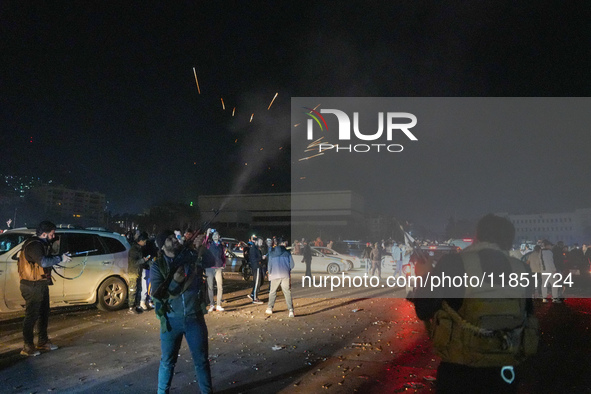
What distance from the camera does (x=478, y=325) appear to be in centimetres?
252

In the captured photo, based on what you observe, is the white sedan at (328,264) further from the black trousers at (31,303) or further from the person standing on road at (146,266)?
the black trousers at (31,303)

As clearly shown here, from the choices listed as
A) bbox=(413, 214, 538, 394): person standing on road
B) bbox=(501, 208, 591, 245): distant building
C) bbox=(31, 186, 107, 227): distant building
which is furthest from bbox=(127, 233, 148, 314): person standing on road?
bbox=(31, 186, 107, 227): distant building

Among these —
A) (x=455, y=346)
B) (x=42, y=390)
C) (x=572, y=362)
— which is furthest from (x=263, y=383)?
(x=572, y=362)

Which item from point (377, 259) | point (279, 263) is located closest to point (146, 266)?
point (279, 263)

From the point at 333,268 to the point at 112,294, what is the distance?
41.0 ft

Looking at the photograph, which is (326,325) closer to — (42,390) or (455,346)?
(42,390)

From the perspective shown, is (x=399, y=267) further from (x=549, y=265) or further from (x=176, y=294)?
(x=176, y=294)

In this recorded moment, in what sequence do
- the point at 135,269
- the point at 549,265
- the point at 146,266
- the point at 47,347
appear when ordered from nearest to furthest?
the point at 47,347 → the point at 135,269 → the point at 146,266 → the point at 549,265

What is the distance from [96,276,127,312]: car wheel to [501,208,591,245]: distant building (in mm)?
A: 29551

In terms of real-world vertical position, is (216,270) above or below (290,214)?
below

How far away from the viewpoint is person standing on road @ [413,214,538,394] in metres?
2.52

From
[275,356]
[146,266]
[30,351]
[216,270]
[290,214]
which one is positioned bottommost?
[275,356]

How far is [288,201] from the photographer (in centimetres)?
5716

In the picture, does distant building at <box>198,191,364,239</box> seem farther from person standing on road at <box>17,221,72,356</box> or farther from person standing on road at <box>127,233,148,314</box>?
person standing on road at <box>17,221,72,356</box>
